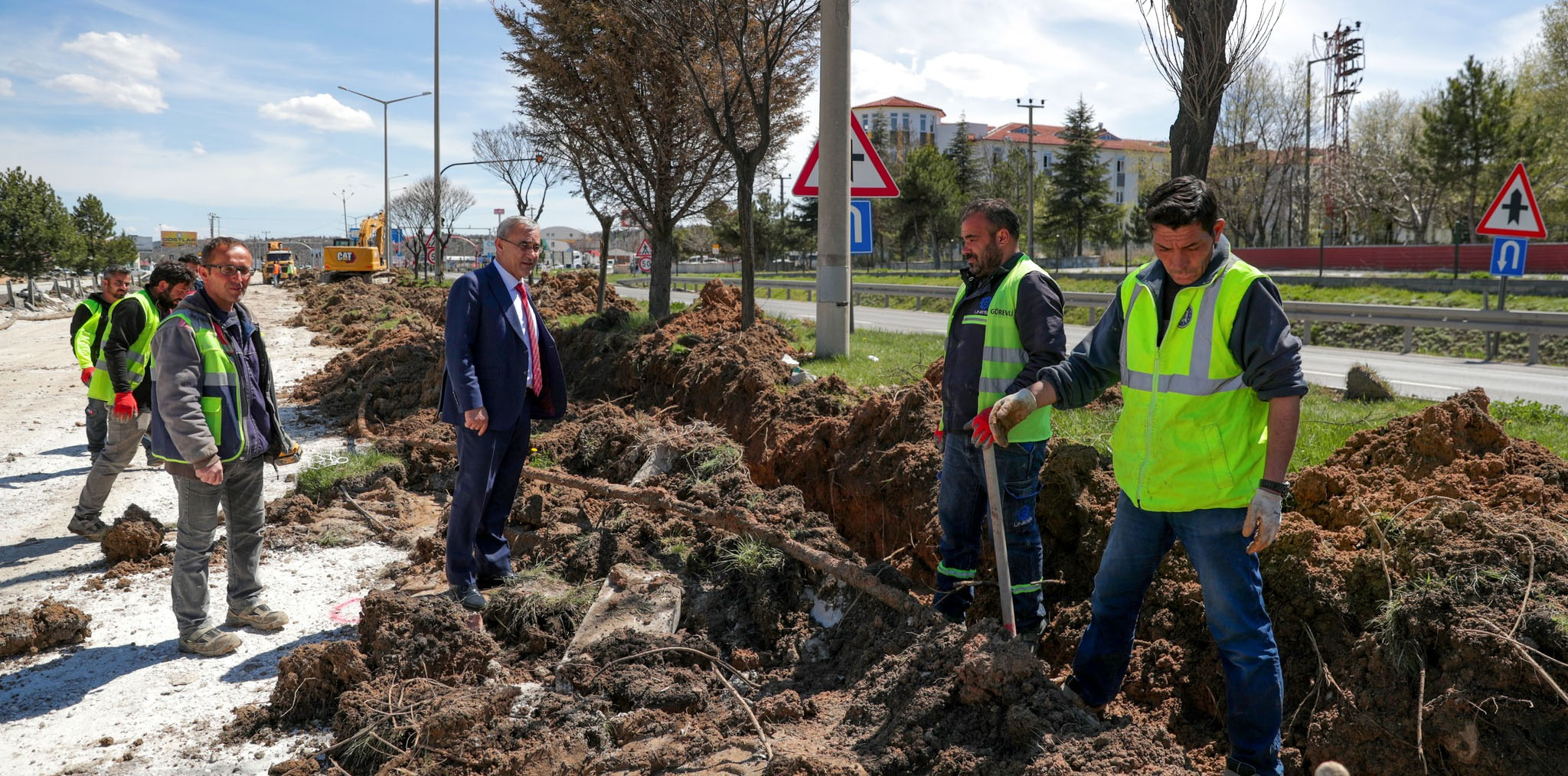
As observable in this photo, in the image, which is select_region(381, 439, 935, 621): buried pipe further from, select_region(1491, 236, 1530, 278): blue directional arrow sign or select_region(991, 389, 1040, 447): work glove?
select_region(1491, 236, 1530, 278): blue directional arrow sign

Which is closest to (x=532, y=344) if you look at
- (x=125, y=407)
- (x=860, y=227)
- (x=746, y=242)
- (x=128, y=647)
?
(x=128, y=647)

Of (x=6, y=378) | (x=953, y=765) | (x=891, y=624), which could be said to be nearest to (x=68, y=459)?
(x=6, y=378)

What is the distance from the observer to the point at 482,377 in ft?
16.9

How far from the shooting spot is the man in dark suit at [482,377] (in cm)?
503

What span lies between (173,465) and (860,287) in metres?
24.7

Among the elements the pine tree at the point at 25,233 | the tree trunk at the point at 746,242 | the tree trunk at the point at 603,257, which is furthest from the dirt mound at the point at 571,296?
the pine tree at the point at 25,233

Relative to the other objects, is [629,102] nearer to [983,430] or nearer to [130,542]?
[130,542]

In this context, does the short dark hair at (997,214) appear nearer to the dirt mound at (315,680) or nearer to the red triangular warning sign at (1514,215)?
the dirt mound at (315,680)

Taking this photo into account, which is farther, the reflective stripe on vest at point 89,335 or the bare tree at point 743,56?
the bare tree at point 743,56

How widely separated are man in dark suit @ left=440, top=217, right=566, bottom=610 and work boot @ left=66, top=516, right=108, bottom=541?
135 inches

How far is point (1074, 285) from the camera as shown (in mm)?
31969

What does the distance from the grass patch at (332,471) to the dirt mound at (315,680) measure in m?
3.70

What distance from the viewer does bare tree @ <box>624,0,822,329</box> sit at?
11.0m

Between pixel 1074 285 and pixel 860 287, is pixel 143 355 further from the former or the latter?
pixel 1074 285
